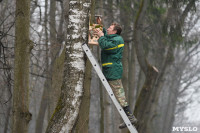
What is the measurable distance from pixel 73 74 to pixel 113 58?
0.79 metres

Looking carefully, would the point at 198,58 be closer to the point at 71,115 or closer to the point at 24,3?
the point at 24,3

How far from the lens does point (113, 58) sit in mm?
5973

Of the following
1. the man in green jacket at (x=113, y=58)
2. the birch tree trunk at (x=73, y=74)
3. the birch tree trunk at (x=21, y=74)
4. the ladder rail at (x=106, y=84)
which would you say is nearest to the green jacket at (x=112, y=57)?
the man in green jacket at (x=113, y=58)

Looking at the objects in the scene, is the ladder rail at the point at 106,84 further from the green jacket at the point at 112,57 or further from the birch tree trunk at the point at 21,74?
the birch tree trunk at the point at 21,74

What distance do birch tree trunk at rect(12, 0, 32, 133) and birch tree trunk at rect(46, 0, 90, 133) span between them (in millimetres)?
3103

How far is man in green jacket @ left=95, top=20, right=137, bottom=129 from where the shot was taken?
19.2 feet

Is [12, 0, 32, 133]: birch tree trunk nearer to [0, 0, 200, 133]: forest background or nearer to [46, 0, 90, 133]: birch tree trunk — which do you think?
[0, 0, 200, 133]: forest background

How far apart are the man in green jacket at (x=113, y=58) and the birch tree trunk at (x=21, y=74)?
3059mm

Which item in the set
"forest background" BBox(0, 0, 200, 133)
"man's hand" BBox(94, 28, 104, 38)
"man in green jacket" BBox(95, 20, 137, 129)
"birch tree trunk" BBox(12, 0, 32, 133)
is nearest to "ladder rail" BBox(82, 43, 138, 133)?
"forest background" BBox(0, 0, 200, 133)

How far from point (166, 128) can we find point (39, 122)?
43.1 ft

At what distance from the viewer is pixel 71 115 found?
18.1 ft

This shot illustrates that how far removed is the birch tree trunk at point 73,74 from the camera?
549cm

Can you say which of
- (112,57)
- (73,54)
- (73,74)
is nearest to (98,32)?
(112,57)

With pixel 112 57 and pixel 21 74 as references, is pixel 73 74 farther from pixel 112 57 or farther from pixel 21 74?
pixel 21 74
